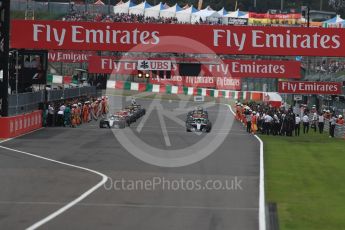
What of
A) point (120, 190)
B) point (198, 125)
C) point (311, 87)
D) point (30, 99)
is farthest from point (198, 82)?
point (120, 190)

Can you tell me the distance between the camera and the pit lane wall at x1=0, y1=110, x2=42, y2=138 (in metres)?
31.9

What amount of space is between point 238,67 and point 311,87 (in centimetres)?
444

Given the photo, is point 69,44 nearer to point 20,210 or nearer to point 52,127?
point 52,127

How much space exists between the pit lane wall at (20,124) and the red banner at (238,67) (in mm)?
6550

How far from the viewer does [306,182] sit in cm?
2102

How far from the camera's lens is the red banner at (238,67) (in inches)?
1706

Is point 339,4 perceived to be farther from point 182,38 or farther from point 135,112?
point 182,38

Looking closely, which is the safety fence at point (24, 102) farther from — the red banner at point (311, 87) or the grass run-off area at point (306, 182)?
the red banner at point (311, 87)

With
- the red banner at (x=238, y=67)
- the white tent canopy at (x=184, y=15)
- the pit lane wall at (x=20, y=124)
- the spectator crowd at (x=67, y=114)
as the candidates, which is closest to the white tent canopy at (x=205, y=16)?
the white tent canopy at (x=184, y=15)

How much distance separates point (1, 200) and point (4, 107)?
Result: 17637 millimetres

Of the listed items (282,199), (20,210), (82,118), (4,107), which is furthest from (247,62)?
(20,210)

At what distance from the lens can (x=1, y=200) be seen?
1579 centimetres

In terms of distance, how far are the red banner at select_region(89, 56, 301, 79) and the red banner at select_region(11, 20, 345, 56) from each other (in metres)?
5.54

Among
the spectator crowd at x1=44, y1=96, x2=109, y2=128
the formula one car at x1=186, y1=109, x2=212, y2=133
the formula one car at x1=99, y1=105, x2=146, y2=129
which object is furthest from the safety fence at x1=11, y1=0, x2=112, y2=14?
the formula one car at x1=186, y1=109, x2=212, y2=133
